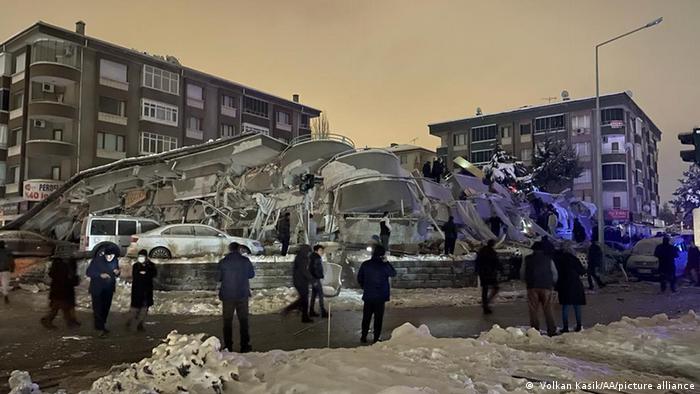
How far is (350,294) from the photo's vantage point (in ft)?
49.5

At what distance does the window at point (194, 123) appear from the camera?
44.5 meters

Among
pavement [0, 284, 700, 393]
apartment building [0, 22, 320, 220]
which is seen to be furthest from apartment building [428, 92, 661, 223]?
pavement [0, 284, 700, 393]

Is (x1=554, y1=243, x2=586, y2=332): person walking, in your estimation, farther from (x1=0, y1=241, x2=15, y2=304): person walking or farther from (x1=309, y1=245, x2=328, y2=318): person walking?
(x1=0, y1=241, x2=15, y2=304): person walking

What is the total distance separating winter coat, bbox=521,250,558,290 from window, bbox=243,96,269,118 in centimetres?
4309

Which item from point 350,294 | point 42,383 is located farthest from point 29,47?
point 42,383

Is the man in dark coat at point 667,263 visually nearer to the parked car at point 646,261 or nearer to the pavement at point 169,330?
the pavement at point 169,330

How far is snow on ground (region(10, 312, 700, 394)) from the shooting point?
4934mm

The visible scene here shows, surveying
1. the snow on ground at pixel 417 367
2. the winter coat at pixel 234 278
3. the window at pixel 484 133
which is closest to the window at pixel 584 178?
the window at pixel 484 133

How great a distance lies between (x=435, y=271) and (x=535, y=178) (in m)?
31.0

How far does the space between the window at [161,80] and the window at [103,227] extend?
24.7 m

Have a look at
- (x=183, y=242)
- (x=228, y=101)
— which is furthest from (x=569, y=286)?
(x=228, y=101)

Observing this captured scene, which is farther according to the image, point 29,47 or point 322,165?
point 29,47

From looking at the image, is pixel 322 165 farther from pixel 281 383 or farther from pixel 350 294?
pixel 281 383

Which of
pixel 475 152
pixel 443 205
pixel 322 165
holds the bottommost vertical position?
pixel 443 205
